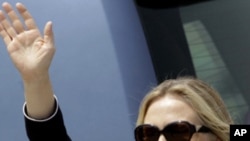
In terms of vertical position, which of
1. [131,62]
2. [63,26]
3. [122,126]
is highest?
[63,26]

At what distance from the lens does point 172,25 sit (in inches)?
87.3

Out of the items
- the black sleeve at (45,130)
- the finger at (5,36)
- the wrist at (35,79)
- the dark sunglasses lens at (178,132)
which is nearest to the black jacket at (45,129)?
the black sleeve at (45,130)

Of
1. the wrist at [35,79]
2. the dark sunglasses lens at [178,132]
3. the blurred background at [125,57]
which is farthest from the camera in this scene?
the blurred background at [125,57]

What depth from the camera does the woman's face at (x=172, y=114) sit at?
4.98 feet

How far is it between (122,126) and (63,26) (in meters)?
0.41

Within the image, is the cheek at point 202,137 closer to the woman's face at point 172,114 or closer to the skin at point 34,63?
the woman's face at point 172,114

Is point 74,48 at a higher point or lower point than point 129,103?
higher

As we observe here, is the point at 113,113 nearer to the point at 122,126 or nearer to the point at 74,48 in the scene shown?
the point at 122,126

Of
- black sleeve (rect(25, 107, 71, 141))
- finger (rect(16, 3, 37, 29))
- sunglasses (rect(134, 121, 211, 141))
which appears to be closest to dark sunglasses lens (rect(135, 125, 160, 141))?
sunglasses (rect(134, 121, 211, 141))

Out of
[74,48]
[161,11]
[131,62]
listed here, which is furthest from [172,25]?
[74,48]

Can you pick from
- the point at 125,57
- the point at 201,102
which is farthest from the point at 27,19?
the point at 201,102

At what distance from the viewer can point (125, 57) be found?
212cm

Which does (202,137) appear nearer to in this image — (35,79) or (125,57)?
(35,79)

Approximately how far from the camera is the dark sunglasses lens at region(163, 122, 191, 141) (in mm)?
1475
